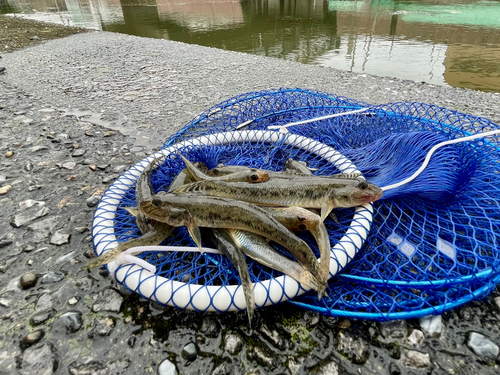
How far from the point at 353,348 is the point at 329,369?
→ 0.79 ft

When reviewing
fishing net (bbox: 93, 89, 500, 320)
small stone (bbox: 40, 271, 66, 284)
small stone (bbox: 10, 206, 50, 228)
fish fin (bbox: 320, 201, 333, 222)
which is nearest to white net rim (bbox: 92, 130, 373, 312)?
fishing net (bbox: 93, 89, 500, 320)

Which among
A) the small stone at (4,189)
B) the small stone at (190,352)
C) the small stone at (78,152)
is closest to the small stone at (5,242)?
the small stone at (4,189)

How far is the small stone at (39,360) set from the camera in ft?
7.04

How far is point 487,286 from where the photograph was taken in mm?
2268

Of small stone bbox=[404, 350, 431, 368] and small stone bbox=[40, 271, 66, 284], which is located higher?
small stone bbox=[40, 271, 66, 284]

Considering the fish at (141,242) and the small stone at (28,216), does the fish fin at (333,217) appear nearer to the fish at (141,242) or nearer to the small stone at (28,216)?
the fish at (141,242)

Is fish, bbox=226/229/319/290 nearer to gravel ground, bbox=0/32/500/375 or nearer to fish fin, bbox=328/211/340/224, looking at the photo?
gravel ground, bbox=0/32/500/375

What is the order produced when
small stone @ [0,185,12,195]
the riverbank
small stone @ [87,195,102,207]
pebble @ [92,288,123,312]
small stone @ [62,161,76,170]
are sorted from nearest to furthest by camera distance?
pebble @ [92,288,123,312], small stone @ [87,195,102,207], small stone @ [0,185,12,195], small stone @ [62,161,76,170], the riverbank

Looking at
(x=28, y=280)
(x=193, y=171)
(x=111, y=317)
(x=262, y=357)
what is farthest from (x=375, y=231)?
(x=28, y=280)

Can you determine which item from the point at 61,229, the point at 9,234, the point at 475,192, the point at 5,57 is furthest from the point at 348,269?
the point at 5,57

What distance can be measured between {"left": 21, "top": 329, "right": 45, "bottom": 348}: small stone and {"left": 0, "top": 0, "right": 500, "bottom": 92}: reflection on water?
11.3 metres

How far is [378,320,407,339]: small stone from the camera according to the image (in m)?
2.29

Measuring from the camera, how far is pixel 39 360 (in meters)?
2.21

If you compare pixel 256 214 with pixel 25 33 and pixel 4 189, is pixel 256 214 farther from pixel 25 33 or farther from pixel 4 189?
pixel 25 33
